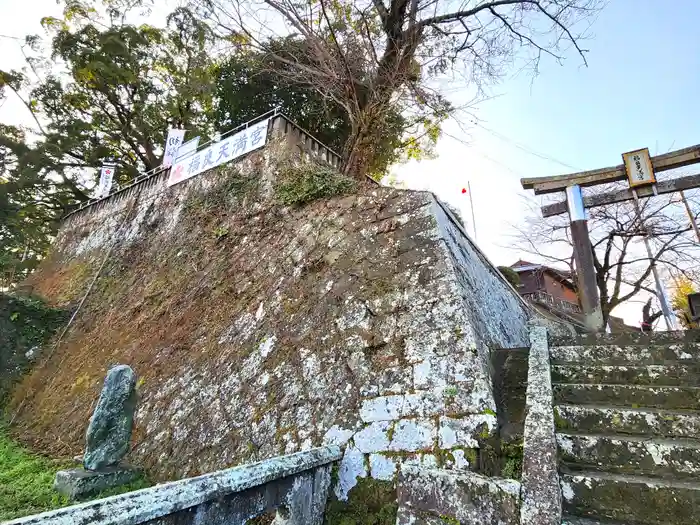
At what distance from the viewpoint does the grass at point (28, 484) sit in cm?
340

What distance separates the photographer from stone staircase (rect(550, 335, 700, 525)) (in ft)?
6.06

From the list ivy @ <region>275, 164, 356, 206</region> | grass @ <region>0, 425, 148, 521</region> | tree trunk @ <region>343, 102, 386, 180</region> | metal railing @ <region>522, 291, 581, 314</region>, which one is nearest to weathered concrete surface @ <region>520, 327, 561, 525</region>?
grass @ <region>0, 425, 148, 521</region>

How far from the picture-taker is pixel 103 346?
23.9 ft

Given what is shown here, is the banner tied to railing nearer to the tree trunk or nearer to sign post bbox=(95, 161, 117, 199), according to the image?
the tree trunk

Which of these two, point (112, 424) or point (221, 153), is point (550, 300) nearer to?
point (221, 153)

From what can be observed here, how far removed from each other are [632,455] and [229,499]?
2321mm

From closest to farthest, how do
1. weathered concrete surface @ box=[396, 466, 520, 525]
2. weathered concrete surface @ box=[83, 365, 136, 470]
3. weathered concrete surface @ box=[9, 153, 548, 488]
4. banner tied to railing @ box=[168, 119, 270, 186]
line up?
weathered concrete surface @ box=[396, 466, 520, 525], weathered concrete surface @ box=[9, 153, 548, 488], weathered concrete surface @ box=[83, 365, 136, 470], banner tied to railing @ box=[168, 119, 270, 186]

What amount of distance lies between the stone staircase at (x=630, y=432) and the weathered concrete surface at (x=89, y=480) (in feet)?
13.0

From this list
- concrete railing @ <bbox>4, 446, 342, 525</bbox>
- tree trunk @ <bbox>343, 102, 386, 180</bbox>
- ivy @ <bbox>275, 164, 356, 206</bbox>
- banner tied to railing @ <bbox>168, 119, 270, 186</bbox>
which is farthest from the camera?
tree trunk @ <bbox>343, 102, 386, 180</bbox>

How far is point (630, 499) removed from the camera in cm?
187

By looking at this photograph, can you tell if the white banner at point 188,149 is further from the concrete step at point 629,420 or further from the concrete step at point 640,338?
the concrete step at point 629,420

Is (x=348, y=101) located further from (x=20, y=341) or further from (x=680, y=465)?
(x=20, y=341)

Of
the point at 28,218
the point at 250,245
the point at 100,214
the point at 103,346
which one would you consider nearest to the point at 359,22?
the point at 250,245

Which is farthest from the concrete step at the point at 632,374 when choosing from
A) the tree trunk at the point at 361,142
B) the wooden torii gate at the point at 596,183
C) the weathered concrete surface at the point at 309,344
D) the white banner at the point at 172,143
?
the white banner at the point at 172,143
